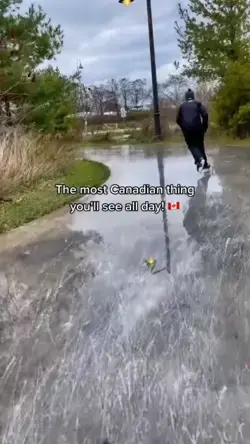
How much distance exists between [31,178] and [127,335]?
859 centimetres

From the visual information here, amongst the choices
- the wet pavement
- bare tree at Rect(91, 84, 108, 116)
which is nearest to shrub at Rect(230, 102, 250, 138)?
the wet pavement

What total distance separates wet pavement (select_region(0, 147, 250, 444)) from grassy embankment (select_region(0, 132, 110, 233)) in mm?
1560

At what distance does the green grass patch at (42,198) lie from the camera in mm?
8375

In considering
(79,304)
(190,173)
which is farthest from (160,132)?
(79,304)

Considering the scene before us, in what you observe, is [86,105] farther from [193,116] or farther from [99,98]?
[193,116]

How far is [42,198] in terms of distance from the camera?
1018 cm

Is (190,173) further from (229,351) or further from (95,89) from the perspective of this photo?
(95,89)

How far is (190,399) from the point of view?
2924 mm

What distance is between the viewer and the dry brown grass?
1023 cm

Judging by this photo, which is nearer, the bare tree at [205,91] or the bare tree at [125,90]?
the bare tree at [205,91]

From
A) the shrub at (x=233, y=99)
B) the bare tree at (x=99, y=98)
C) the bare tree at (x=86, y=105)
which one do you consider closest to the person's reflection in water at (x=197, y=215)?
the shrub at (x=233, y=99)

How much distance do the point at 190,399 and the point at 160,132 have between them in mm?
23763

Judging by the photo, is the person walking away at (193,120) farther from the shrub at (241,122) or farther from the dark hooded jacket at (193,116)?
the shrub at (241,122)

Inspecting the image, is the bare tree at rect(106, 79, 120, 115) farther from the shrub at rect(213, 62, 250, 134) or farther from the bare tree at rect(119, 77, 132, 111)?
the shrub at rect(213, 62, 250, 134)
